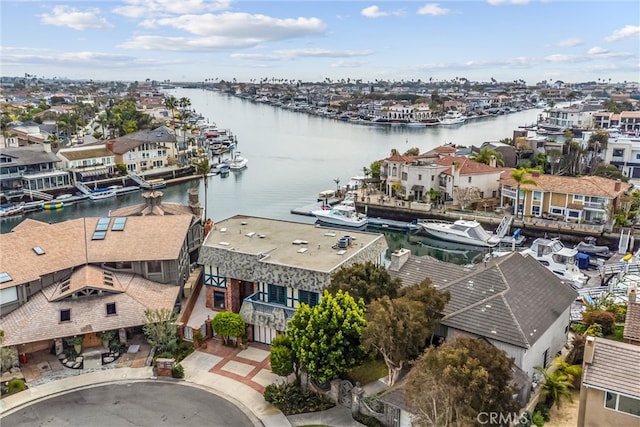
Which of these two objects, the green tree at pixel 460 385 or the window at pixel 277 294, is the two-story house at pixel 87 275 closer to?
the window at pixel 277 294

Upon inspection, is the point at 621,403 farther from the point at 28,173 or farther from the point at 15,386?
the point at 28,173

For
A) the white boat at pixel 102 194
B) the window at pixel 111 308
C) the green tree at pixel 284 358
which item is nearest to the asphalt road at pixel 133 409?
the green tree at pixel 284 358

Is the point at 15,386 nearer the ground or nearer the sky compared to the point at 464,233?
nearer the sky

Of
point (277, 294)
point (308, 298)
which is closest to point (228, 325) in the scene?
point (277, 294)

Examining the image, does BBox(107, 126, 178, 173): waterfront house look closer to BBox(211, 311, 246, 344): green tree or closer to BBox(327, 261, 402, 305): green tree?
BBox(211, 311, 246, 344): green tree

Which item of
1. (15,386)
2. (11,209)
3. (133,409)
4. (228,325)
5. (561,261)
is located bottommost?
(11,209)
